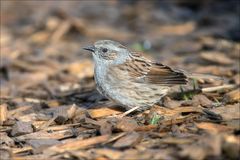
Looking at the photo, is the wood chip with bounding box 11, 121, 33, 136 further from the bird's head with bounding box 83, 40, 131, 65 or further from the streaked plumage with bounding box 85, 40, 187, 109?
the bird's head with bounding box 83, 40, 131, 65

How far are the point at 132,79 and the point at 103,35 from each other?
14.5ft

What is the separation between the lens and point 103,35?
436 inches

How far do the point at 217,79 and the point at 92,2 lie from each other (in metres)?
6.42

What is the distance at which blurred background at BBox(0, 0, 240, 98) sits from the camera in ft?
29.0

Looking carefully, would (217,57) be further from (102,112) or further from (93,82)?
(102,112)

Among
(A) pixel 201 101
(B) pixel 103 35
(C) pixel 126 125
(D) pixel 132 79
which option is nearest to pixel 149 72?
(D) pixel 132 79

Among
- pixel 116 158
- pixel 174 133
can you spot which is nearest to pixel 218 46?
pixel 174 133

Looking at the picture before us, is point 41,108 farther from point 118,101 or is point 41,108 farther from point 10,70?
point 10,70

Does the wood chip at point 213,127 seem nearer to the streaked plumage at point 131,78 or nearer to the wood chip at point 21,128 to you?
the streaked plumage at point 131,78

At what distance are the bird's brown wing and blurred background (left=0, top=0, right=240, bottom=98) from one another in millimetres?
1137

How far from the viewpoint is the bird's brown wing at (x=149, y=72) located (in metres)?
6.67

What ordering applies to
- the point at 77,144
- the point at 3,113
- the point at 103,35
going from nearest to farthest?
1. the point at 77,144
2. the point at 3,113
3. the point at 103,35

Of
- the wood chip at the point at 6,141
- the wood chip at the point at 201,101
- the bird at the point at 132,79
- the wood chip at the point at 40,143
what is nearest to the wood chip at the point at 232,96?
the wood chip at the point at 201,101

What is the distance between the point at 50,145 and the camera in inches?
220
